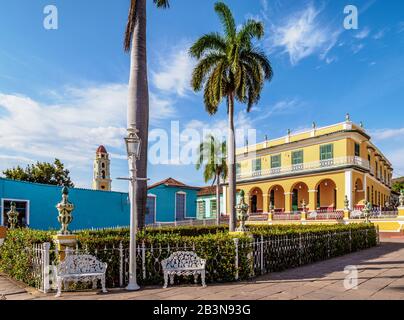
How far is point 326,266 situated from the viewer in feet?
34.1

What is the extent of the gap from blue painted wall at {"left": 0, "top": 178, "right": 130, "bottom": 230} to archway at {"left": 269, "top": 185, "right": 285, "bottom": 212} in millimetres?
17796

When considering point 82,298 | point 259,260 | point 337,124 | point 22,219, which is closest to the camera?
point 82,298

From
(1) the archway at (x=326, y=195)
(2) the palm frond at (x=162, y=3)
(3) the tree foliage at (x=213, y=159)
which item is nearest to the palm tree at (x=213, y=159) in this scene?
(3) the tree foliage at (x=213, y=159)

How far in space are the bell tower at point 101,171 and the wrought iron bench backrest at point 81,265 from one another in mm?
31466

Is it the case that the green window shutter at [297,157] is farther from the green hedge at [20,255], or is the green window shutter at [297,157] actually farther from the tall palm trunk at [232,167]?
the green hedge at [20,255]

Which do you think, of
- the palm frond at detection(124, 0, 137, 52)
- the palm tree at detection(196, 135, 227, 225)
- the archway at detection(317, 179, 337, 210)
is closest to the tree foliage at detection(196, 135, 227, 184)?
the palm tree at detection(196, 135, 227, 225)

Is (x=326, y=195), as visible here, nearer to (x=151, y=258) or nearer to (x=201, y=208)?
(x=201, y=208)

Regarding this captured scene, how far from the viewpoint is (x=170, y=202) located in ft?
99.3

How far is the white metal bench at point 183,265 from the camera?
24.4 ft

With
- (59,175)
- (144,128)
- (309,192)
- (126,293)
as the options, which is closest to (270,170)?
(309,192)

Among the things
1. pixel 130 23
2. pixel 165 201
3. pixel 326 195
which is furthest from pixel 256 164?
pixel 130 23

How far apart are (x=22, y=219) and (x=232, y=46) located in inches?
597

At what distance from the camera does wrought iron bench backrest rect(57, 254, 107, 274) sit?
22.5ft
